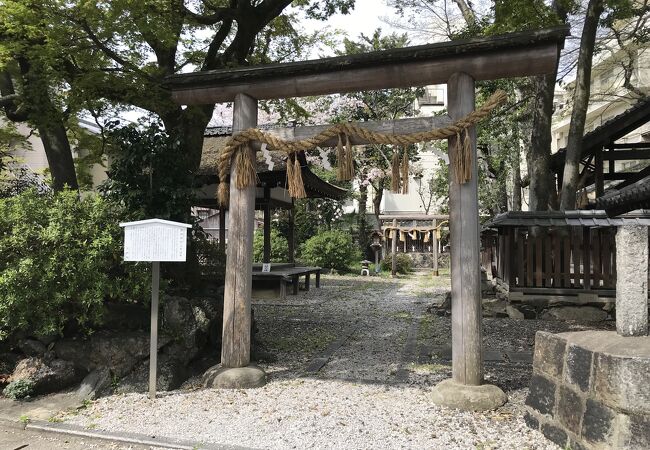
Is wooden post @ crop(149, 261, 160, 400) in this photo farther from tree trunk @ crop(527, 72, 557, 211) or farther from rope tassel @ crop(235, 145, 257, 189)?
tree trunk @ crop(527, 72, 557, 211)

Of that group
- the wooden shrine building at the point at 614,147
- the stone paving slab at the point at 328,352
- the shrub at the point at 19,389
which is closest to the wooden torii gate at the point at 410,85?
the stone paving slab at the point at 328,352

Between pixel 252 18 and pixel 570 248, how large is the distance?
7607mm

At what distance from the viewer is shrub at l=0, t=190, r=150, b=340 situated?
4.68 m

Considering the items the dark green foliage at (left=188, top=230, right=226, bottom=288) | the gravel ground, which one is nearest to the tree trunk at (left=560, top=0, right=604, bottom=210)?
the gravel ground

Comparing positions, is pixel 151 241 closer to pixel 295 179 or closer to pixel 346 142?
pixel 295 179

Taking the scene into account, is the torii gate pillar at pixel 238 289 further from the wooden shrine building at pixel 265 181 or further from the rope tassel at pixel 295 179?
the wooden shrine building at pixel 265 181

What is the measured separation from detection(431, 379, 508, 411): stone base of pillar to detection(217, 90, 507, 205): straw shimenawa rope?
1.99 m

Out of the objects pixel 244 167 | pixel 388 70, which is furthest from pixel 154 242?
pixel 388 70

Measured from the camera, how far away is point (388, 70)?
4.76 m

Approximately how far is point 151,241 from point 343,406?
8.17 ft

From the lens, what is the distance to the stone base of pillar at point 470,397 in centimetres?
429

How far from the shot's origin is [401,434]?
12.6 ft

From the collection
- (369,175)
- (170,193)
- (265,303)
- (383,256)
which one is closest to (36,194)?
(170,193)

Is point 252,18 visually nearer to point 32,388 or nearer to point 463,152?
point 463,152
